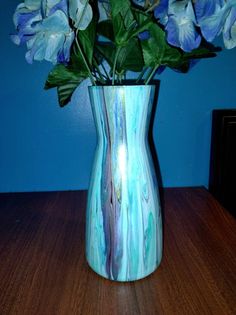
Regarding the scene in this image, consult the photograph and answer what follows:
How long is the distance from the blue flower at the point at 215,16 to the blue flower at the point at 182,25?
11mm

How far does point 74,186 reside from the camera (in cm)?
86

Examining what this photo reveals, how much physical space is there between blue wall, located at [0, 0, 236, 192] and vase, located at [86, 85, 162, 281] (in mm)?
378

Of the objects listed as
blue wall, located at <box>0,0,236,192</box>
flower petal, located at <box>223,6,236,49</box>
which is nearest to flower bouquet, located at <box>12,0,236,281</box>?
flower petal, located at <box>223,6,236,49</box>

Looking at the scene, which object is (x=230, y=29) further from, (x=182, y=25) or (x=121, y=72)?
(x=121, y=72)

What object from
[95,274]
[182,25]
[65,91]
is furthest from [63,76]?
[95,274]

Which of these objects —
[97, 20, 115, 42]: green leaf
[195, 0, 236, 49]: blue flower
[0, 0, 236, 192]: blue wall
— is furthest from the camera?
[0, 0, 236, 192]: blue wall

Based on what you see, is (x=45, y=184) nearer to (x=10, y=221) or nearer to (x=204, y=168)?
(x=10, y=221)

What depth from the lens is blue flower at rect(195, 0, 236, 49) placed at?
0.33 meters

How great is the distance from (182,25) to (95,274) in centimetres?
42

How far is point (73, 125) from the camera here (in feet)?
2.65

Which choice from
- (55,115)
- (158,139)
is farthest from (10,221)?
(158,139)

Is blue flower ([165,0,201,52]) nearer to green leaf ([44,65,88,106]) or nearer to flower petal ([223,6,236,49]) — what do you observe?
flower petal ([223,6,236,49])

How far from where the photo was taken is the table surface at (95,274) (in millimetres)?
427

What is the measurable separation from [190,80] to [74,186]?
1.54 feet
